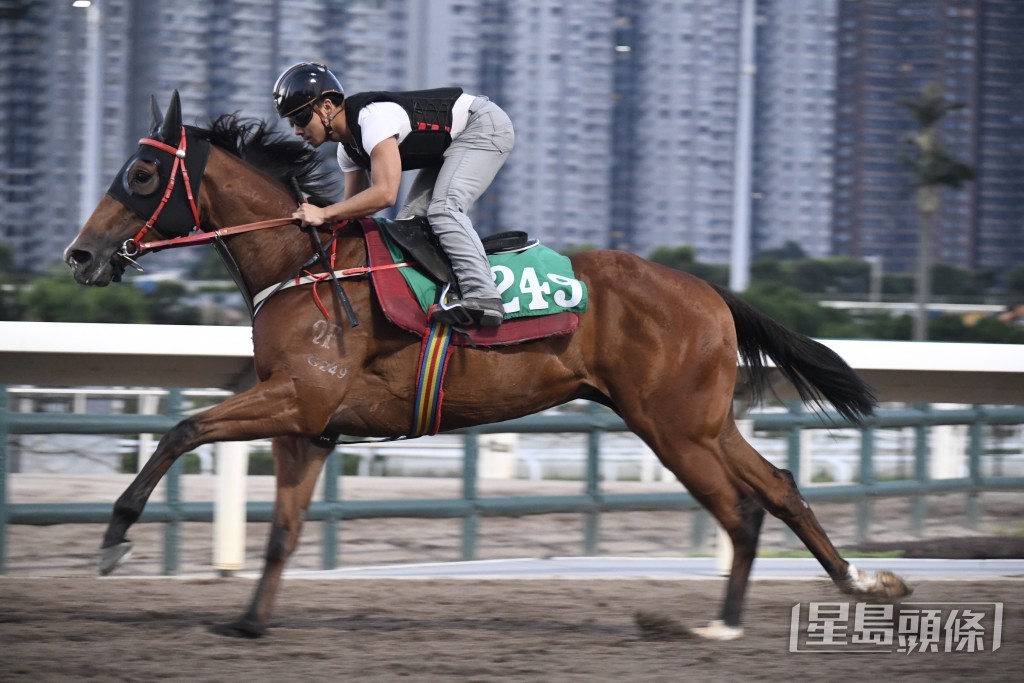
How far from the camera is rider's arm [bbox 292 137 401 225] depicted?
4375mm

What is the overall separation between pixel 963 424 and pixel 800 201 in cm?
1767

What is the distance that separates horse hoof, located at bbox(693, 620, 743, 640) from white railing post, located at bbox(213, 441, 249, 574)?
2.23 m

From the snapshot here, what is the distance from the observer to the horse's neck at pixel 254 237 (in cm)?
454

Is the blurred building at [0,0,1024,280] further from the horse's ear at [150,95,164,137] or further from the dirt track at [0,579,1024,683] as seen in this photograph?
the horse's ear at [150,95,164,137]

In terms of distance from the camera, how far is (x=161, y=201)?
444cm

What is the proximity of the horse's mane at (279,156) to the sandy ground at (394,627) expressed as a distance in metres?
1.68

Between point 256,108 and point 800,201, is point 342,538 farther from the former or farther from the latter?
point 800,201


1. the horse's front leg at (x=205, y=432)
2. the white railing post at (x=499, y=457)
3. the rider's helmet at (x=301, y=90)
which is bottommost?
the white railing post at (x=499, y=457)

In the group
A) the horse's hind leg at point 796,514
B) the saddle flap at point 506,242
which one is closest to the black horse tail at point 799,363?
the horse's hind leg at point 796,514

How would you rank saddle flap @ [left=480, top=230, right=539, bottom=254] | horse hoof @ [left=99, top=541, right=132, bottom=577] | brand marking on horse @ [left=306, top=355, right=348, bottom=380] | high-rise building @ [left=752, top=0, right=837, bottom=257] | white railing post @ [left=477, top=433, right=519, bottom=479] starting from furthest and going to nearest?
high-rise building @ [left=752, top=0, right=837, bottom=257] < white railing post @ [left=477, top=433, right=519, bottom=479] < saddle flap @ [left=480, top=230, right=539, bottom=254] < brand marking on horse @ [left=306, top=355, right=348, bottom=380] < horse hoof @ [left=99, top=541, right=132, bottom=577]

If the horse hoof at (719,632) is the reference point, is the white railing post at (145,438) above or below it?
above

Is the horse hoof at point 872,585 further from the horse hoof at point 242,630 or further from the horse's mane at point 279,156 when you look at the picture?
the horse's mane at point 279,156

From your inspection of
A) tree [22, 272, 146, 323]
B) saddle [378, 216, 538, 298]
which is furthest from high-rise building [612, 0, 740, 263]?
saddle [378, 216, 538, 298]

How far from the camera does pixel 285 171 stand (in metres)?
4.79
